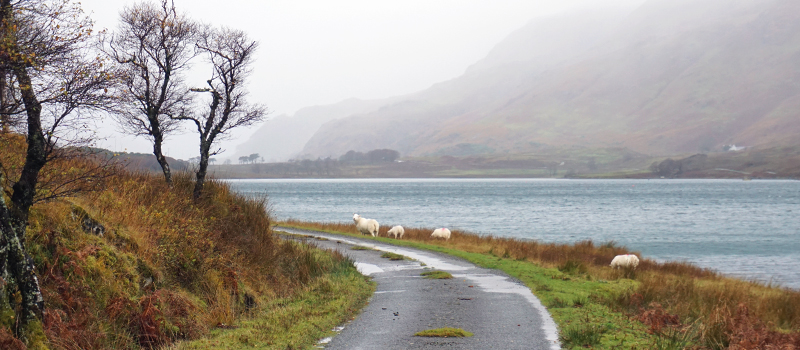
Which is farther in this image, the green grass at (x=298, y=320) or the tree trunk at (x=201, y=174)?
the tree trunk at (x=201, y=174)

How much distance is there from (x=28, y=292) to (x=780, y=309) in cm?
1867

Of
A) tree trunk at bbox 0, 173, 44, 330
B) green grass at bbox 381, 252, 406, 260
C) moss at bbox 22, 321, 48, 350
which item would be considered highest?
tree trunk at bbox 0, 173, 44, 330

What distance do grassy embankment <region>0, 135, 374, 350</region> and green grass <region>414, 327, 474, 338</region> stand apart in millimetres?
1945

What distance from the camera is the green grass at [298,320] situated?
Answer: 427 inches

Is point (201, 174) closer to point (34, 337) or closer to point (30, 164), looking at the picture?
point (30, 164)

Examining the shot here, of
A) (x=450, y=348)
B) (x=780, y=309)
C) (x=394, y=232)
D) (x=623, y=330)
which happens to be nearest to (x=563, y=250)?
(x=394, y=232)

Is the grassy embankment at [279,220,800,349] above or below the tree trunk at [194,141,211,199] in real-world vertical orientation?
below

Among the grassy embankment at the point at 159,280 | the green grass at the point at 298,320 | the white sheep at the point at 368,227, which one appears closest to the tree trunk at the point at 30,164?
the grassy embankment at the point at 159,280

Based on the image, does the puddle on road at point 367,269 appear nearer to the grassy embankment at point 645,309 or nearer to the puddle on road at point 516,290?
the puddle on road at point 516,290

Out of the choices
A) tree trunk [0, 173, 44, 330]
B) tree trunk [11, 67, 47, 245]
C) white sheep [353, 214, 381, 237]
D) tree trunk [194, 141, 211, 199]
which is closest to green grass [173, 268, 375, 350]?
tree trunk [0, 173, 44, 330]

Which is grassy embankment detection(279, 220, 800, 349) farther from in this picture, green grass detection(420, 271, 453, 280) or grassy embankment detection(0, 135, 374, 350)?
grassy embankment detection(0, 135, 374, 350)

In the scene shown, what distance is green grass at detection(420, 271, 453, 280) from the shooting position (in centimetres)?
1972

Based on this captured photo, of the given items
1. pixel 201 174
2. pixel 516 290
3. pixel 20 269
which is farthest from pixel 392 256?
pixel 20 269

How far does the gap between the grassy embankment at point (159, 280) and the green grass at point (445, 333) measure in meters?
1.94
